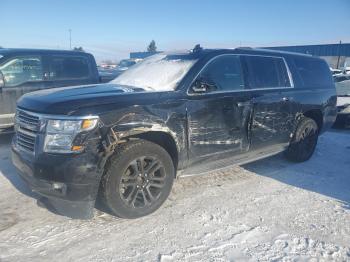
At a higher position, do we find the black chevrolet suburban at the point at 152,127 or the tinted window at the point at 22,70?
the tinted window at the point at 22,70

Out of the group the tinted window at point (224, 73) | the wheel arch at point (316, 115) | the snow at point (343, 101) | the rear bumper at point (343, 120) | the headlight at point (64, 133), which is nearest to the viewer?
the headlight at point (64, 133)

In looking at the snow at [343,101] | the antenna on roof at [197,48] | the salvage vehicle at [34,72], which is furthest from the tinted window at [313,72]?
the snow at [343,101]

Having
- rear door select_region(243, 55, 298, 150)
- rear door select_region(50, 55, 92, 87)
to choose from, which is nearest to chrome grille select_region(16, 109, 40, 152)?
rear door select_region(243, 55, 298, 150)

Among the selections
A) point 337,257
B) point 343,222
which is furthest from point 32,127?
point 343,222

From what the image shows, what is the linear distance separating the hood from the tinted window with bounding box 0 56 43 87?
3.27 metres

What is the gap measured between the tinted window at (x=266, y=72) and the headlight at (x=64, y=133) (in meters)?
2.54

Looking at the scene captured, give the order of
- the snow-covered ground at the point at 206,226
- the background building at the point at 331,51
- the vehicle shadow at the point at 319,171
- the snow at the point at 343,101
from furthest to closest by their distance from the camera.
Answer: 1. the background building at the point at 331,51
2. the snow at the point at 343,101
3. the vehicle shadow at the point at 319,171
4. the snow-covered ground at the point at 206,226

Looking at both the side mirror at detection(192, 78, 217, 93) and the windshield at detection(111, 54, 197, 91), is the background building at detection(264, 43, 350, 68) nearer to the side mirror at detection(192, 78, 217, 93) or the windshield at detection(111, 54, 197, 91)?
the windshield at detection(111, 54, 197, 91)

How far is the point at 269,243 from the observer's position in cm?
321

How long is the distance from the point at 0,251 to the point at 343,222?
11.6ft

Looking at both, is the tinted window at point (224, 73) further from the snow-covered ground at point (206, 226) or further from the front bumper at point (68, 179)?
the front bumper at point (68, 179)

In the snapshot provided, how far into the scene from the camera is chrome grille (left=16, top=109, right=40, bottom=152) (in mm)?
3358

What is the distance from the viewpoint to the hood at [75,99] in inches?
127

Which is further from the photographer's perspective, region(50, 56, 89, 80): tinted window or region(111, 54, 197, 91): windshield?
region(50, 56, 89, 80): tinted window
